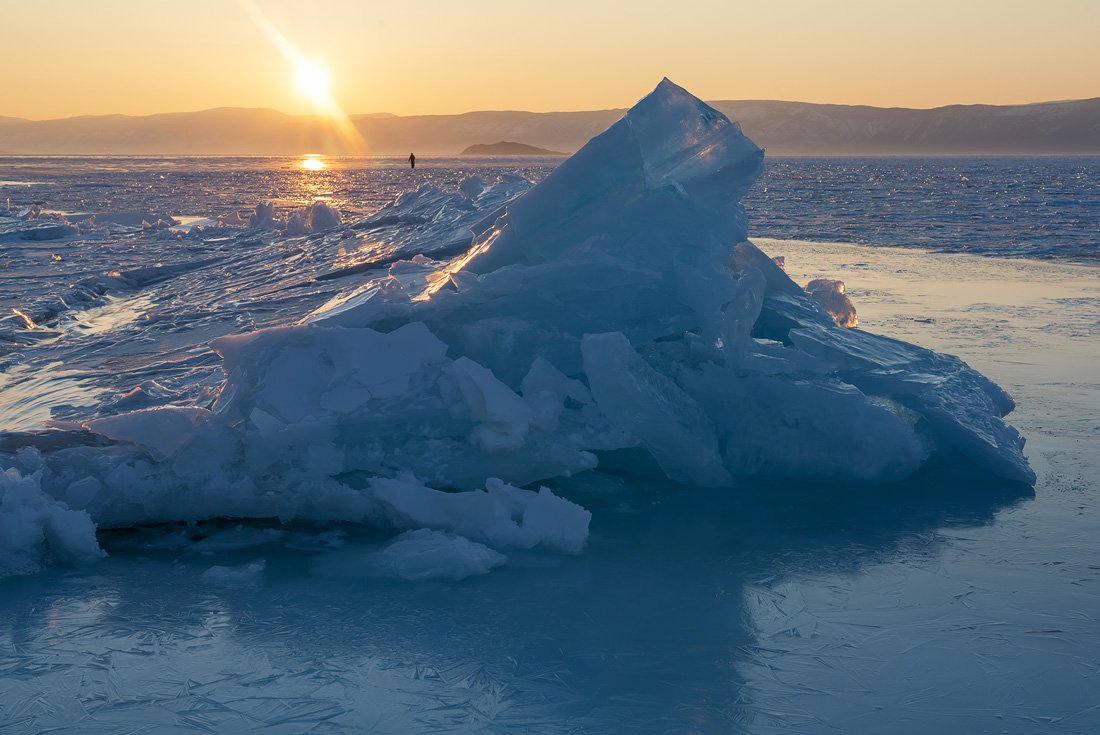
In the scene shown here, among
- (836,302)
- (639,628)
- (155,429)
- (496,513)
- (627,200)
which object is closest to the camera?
(639,628)

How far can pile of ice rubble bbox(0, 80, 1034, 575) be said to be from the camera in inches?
160

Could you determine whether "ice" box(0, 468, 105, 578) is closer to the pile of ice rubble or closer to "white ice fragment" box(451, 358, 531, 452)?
the pile of ice rubble

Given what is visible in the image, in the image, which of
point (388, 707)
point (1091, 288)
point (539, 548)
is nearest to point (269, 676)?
point (388, 707)

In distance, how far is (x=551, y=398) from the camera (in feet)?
14.3

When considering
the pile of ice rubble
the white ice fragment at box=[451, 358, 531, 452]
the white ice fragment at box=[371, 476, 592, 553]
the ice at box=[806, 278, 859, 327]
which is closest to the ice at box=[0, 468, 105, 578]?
the pile of ice rubble

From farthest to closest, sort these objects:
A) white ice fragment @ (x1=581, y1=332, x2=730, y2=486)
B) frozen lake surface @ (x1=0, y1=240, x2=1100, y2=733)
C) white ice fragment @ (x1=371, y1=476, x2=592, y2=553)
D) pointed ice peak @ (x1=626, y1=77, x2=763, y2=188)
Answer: pointed ice peak @ (x1=626, y1=77, x2=763, y2=188) → white ice fragment @ (x1=581, y1=332, x2=730, y2=486) → white ice fragment @ (x1=371, y1=476, x2=592, y2=553) → frozen lake surface @ (x1=0, y1=240, x2=1100, y2=733)

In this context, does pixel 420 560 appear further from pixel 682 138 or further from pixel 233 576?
pixel 682 138

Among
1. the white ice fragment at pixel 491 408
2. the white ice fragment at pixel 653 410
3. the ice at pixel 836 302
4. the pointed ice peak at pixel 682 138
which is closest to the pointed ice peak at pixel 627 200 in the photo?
the pointed ice peak at pixel 682 138

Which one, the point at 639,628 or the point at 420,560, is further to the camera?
the point at 420,560

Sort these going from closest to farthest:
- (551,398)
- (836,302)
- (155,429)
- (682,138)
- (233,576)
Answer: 1. (233,576)
2. (155,429)
3. (551,398)
4. (682,138)
5. (836,302)

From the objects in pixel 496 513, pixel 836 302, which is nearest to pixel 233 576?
pixel 496 513

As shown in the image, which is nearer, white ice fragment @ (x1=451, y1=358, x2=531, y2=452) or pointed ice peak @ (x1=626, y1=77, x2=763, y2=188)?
white ice fragment @ (x1=451, y1=358, x2=531, y2=452)

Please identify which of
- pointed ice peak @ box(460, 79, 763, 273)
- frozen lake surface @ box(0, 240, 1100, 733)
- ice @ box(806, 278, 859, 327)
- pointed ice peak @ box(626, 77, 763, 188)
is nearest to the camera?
frozen lake surface @ box(0, 240, 1100, 733)

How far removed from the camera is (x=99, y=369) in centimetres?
666
